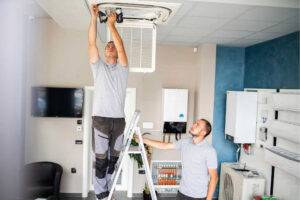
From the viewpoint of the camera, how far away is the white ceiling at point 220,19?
212cm

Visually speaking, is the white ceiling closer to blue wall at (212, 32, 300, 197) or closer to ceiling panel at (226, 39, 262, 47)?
ceiling panel at (226, 39, 262, 47)

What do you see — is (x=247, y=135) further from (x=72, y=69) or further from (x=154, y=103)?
(x=72, y=69)

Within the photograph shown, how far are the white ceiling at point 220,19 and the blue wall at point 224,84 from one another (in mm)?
416

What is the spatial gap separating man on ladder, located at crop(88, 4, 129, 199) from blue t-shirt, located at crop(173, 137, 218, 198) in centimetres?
70

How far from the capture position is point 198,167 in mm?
2006

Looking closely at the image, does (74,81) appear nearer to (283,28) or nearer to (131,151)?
(131,151)

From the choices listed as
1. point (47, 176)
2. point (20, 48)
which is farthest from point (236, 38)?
point (47, 176)

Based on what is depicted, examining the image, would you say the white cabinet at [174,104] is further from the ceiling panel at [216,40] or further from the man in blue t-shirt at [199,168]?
the man in blue t-shirt at [199,168]

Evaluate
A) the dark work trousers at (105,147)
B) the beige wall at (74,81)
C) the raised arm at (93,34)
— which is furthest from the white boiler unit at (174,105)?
the raised arm at (93,34)

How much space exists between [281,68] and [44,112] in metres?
3.54

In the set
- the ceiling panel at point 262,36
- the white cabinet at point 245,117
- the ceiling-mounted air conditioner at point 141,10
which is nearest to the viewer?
Answer: the ceiling-mounted air conditioner at point 141,10

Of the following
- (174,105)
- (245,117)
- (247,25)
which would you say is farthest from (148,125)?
(247,25)

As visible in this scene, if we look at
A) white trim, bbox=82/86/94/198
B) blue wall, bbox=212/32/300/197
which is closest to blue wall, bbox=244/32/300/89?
blue wall, bbox=212/32/300/197

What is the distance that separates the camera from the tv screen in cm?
363
